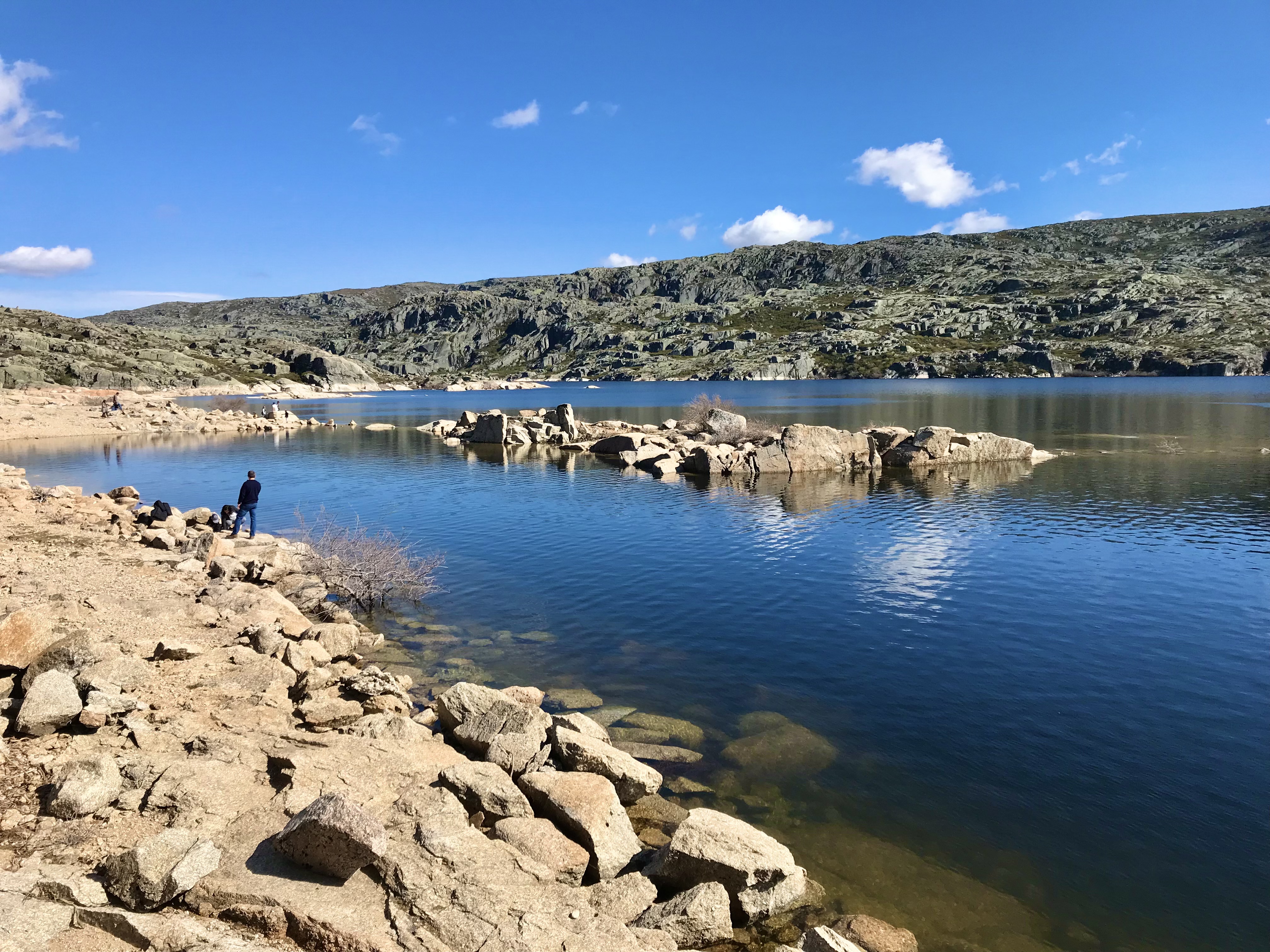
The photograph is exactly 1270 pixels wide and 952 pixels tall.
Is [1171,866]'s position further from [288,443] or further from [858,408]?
[858,408]

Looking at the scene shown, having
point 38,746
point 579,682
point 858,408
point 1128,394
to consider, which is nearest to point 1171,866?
point 579,682

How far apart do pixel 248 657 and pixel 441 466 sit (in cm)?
4506

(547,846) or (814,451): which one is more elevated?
(814,451)

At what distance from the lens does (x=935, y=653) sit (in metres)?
19.8

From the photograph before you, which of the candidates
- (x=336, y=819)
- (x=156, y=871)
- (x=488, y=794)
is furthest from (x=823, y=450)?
(x=156, y=871)

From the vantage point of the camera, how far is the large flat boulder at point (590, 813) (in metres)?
10.4

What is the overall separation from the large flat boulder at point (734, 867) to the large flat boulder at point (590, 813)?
550mm

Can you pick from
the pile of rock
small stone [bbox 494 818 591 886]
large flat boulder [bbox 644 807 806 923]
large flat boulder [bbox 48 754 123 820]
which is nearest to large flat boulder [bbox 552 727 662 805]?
small stone [bbox 494 818 591 886]

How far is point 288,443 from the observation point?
258ft

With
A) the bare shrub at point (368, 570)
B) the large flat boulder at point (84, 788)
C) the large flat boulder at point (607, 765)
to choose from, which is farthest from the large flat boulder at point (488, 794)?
the bare shrub at point (368, 570)

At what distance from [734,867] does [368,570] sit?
18.4 m

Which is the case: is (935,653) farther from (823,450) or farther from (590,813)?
(823,450)

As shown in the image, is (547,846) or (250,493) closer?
(547,846)

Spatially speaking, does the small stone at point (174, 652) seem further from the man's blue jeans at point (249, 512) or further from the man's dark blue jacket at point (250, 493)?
the man's blue jeans at point (249, 512)
